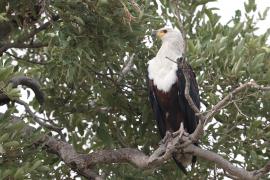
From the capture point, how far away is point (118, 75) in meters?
4.91

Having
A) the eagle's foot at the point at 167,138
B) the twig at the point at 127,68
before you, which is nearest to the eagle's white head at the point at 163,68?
the twig at the point at 127,68

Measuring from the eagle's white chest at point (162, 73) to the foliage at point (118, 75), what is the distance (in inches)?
5.6

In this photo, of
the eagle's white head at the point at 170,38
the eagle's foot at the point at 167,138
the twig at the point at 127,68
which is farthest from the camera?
the eagle's white head at the point at 170,38

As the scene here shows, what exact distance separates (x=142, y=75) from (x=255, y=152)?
124 centimetres

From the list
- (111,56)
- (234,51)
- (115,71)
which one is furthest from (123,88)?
(234,51)

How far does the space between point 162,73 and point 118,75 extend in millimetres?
426

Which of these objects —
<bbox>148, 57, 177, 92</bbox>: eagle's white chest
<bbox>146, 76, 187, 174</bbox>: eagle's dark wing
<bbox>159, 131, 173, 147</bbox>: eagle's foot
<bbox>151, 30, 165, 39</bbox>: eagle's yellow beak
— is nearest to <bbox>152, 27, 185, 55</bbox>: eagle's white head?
<bbox>151, 30, 165, 39</bbox>: eagle's yellow beak

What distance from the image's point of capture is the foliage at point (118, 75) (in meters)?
4.00

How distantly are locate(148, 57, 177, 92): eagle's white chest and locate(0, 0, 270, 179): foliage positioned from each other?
141 mm

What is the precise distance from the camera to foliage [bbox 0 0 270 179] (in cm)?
400

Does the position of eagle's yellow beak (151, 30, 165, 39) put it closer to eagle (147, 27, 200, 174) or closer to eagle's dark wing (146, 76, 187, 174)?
eagle (147, 27, 200, 174)

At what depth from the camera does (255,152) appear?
4523 millimetres

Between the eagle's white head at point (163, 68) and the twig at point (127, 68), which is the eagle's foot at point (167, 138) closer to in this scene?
the eagle's white head at point (163, 68)

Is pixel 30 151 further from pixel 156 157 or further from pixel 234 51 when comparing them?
pixel 234 51
